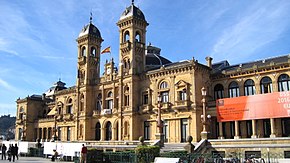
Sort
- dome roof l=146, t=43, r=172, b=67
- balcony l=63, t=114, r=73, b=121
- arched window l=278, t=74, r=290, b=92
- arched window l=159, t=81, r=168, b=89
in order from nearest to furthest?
arched window l=278, t=74, r=290, b=92
arched window l=159, t=81, r=168, b=89
dome roof l=146, t=43, r=172, b=67
balcony l=63, t=114, r=73, b=121

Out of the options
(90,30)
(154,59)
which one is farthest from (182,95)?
(90,30)

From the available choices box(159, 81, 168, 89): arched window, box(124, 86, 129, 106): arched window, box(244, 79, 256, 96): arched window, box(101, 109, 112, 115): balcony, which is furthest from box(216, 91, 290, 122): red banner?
box(101, 109, 112, 115): balcony

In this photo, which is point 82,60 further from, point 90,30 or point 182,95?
point 182,95

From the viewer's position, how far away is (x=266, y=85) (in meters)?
42.1

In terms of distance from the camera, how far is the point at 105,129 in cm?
5638

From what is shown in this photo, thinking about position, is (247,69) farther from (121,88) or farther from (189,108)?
(121,88)

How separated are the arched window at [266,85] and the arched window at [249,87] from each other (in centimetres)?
122

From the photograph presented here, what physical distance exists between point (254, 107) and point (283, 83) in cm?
487

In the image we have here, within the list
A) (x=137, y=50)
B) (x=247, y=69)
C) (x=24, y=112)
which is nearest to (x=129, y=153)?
(x=247, y=69)

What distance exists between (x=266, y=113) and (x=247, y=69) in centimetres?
711

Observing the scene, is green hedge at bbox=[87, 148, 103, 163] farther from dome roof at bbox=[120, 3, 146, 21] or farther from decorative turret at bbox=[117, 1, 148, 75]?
dome roof at bbox=[120, 3, 146, 21]

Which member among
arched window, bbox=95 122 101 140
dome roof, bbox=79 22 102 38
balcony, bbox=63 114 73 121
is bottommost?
arched window, bbox=95 122 101 140

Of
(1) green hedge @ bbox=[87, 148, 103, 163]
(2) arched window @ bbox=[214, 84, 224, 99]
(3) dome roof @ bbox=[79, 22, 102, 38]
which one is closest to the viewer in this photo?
(1) green hedge @ bbox=[87, 148, 103, 163]

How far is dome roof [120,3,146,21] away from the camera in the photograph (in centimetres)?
5306
